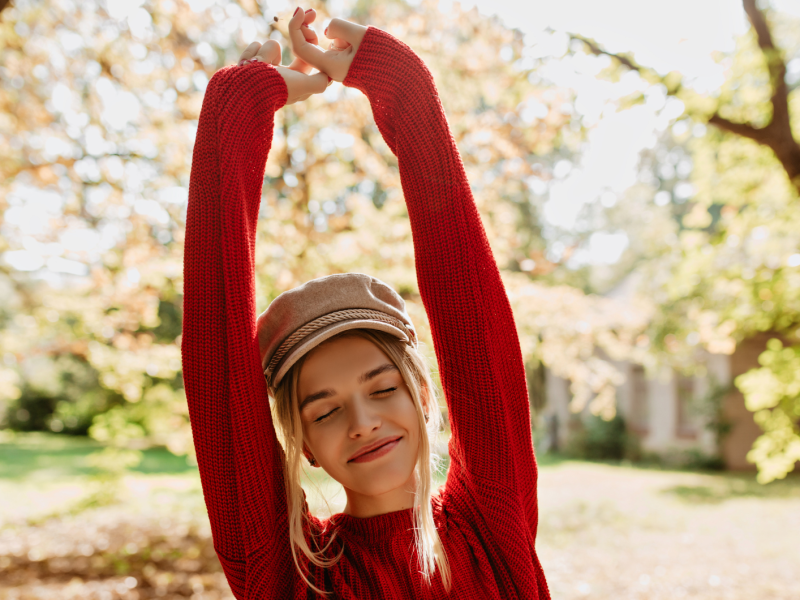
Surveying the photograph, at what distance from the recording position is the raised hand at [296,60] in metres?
1.22

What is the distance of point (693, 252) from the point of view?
4.76m

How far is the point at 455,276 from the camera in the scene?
1.19 meters

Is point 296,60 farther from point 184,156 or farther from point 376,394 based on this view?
point 184,156

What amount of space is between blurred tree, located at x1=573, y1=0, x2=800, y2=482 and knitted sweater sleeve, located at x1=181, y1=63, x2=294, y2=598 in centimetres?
342

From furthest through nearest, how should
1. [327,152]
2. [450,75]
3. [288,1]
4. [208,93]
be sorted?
1. [450,75]
2. [327,152]
3. [288,1]
4. [208,93]

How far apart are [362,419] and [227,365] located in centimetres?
30

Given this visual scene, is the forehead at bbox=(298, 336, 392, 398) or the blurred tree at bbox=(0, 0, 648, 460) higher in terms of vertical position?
the blurred tree at bbox=(0, 0, 648, 460)

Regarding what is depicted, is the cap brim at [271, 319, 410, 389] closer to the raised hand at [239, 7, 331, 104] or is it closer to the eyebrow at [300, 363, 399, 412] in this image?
the eyebrow at [300, 363, 399, 412]

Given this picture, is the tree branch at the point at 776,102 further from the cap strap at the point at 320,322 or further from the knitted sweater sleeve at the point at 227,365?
the knitted sweater sleeve at the point at 227,365

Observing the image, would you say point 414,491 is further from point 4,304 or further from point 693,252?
point 4,304

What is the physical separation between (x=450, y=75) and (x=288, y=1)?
1.59m

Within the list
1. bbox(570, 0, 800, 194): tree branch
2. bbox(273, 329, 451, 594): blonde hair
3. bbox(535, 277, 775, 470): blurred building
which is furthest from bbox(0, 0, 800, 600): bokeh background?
bbox(535, 277, 775, 470): blurred building

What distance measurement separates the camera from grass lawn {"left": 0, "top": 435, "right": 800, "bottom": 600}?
518cm

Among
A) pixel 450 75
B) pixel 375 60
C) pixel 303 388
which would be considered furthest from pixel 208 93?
pixel 450 75
